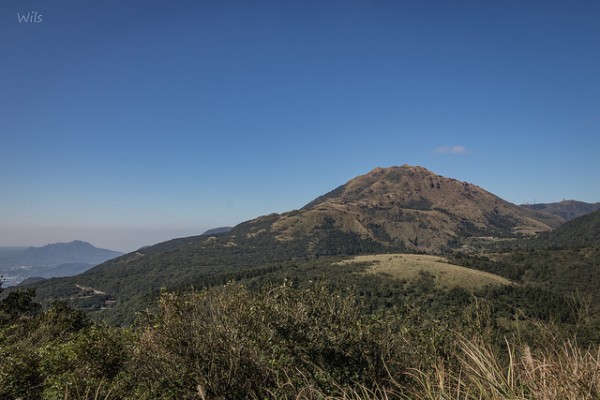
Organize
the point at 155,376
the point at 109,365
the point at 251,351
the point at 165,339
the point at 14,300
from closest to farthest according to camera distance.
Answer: the point at 251,351
the point at 155,376
the point at 165,339
the point at 109,365
the point at 14,300

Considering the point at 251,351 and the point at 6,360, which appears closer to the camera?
the point at 251,351

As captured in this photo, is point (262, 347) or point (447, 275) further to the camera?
point (447, 275)

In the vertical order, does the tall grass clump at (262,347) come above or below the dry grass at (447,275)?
above

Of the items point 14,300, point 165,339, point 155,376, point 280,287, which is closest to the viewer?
point 155,376

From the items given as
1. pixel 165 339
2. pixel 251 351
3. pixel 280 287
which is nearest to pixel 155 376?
pixel 165 339

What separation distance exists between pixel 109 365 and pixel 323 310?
724 inches

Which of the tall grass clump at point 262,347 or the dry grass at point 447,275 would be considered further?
the dry grass at point 447,275

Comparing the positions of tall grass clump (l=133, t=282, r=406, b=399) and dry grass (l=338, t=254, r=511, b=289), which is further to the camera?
dry grass (l=338, t=254, r=511, b=289)

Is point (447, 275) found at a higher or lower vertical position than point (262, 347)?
lower

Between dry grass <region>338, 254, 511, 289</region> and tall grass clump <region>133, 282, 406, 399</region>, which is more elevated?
tall grass clump <region>133, 282, 406, 399</region>

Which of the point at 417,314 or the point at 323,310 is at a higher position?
the point at 323,310

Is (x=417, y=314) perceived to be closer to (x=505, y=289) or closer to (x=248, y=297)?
(x=248, y=297)

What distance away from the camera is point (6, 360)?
1708cm

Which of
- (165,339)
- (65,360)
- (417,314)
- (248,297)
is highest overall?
(248,297)
